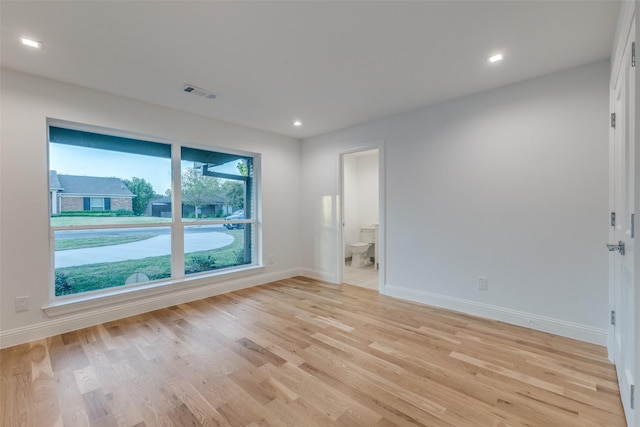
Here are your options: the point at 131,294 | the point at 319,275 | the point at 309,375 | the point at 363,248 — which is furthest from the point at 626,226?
the point at 131,294

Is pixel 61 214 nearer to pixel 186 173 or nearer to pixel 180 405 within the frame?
pixel 186 173

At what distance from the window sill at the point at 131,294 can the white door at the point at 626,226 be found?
3.96 metres

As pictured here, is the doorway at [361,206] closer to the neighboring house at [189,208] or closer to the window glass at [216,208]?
the window glass at [216,208]

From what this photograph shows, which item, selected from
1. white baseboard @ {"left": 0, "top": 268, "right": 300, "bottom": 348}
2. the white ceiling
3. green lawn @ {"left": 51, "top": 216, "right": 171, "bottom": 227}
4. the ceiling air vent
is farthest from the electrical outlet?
the ceiling air vent

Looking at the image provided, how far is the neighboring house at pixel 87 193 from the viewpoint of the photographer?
2.82 meters

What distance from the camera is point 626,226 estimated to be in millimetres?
1594

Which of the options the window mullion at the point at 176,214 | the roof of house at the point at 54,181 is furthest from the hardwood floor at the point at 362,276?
the roof of house at the point at 54,181

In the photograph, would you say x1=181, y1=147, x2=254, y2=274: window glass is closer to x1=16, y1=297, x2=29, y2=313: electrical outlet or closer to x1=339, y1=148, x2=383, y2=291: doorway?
x1=16, y1=297, x2=29, y2=313: electrical outlet

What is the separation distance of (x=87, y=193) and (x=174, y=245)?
109 centimetres

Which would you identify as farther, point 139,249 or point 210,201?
point 210,201

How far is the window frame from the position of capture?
277cm

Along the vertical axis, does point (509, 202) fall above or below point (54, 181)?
below

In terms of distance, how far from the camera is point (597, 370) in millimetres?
1995

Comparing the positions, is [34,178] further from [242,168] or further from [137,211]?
[242,168]
